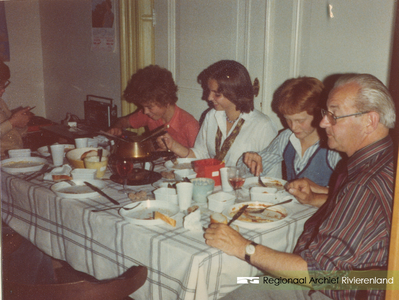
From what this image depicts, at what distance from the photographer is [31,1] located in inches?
173

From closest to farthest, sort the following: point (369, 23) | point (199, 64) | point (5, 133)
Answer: point (369, 23)
point (5, 133)
point (199, 64)

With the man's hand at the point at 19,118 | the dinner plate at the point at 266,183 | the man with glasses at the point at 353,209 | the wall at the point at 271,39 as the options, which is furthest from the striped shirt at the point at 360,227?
the man's hand at the point at 19,118

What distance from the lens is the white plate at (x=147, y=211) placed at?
1268mm

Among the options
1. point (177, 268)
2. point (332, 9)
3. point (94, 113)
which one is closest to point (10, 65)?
point (94, 113)

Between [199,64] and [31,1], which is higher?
[31,1]

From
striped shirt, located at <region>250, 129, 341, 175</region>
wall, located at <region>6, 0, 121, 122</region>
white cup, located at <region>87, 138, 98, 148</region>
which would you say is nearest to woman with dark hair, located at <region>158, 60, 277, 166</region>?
striped shirt, located at <region>250, 129, 341, 175</region>

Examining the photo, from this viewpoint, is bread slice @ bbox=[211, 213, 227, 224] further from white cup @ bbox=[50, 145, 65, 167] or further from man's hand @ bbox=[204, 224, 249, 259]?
white cup @ bbox=[50, 145, 65, 167]

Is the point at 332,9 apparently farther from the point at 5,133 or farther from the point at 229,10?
the point at 5,133

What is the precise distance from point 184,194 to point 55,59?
147 inches

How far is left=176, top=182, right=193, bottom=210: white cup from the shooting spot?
1.41m

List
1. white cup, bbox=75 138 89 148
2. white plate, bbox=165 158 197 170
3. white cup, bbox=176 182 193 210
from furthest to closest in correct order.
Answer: white cup, bbox=75 138 89 148 < white plate, bbox=165 158 197 170 < white cup, bbox=176 182 193 210

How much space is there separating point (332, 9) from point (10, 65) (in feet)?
12.1

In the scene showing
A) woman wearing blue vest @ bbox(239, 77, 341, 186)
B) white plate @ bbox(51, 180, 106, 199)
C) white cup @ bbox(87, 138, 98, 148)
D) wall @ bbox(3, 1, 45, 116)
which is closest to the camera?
white plate @ bbox(51, 180, 106, 199)

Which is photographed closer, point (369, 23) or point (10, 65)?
point (369, 23)
